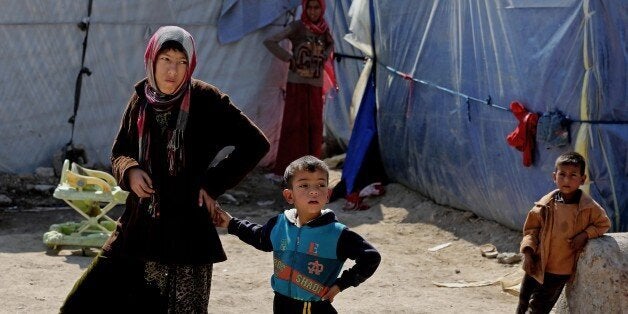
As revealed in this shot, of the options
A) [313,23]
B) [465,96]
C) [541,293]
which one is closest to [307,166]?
[541,293]

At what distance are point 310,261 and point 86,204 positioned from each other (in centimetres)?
382

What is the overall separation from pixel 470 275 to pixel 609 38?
→ 1.65 m

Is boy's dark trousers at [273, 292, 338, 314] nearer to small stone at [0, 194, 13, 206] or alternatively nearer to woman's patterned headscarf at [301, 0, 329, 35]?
small stone at [0, 194, 13, 206]

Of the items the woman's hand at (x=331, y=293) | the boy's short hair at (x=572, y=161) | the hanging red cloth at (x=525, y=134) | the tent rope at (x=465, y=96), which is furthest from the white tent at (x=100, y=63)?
the woman's hand at (x=331, y=293)

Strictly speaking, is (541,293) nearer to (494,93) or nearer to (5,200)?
(494,93)

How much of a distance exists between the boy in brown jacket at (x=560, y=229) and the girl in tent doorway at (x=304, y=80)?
4.86 m

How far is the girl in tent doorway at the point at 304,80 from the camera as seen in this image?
380 inches

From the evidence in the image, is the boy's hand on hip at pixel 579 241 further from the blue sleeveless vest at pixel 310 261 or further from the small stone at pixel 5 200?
the small stone at pixel 5 200

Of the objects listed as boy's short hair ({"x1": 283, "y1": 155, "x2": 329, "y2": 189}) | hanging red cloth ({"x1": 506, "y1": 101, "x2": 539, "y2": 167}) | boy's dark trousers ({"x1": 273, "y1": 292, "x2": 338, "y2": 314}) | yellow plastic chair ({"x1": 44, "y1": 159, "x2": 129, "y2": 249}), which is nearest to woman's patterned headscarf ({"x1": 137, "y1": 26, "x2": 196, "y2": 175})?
boy's short hair ({"x1": 283, "y1": 155, "x2": 329, "y2": 189})

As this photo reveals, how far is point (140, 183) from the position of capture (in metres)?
3.94

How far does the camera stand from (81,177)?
7.25 m

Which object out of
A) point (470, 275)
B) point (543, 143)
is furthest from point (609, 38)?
point (470, 275)

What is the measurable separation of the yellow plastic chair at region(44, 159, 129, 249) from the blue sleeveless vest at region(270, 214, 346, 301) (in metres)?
3.28

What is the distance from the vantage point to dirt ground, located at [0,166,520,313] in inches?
243
